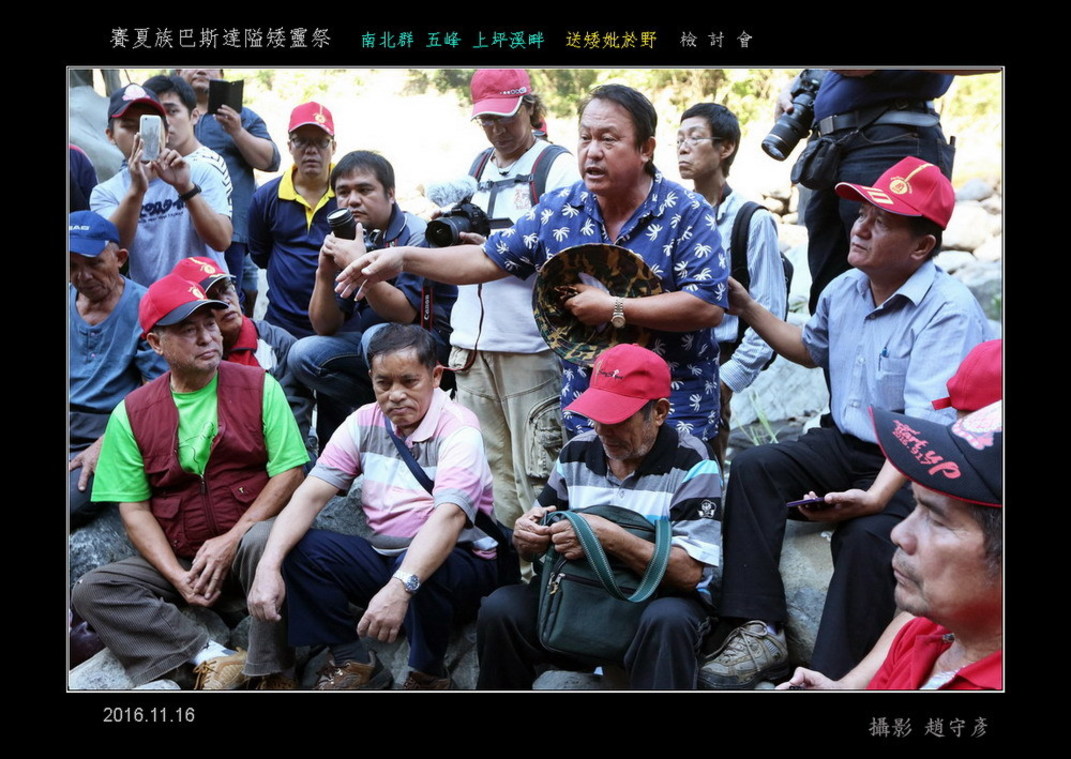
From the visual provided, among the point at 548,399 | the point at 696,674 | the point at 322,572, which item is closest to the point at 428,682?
the point at 322,572

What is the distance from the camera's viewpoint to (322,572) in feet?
12.4

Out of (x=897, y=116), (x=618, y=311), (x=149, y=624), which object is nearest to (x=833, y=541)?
(x=618, y=311)

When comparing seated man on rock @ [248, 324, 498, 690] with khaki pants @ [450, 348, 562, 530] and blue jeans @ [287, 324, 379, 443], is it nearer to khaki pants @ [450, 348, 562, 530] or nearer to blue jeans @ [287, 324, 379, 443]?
khaki pants @ [450, 348, 562, 530]

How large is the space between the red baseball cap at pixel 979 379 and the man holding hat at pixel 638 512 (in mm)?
715

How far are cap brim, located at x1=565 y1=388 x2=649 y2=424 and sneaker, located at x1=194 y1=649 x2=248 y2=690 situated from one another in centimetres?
147

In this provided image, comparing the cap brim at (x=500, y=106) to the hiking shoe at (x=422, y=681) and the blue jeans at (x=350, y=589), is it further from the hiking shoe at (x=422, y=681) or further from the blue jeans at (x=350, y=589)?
the hiking shoe at (x=422, y=681)

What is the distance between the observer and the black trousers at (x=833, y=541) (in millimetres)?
3377

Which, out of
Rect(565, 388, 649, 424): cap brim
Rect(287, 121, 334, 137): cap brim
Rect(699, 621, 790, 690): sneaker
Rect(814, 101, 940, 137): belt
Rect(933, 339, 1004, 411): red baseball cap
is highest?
Rect(287, 121, 334, 137): cap brim

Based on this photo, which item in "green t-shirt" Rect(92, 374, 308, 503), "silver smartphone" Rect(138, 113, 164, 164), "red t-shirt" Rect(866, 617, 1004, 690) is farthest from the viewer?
"silver smartphone" Rect(138, 113, 164, 164)

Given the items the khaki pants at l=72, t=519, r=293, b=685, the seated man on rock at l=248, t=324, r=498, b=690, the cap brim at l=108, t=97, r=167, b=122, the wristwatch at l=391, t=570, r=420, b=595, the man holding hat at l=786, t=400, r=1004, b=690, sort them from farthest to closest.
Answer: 1. the cap brim at l=108, t=97, r=167, b=122
2. the khaki pants at l=72, t=519, r=293, b=685
3. the seated man on rock at l=248, t=324, r=498, b=690
4. the wristwatch at l=391, t=570, r=420, b=595
5. the man holding hat at l=786, t=400, r=1004, b=690

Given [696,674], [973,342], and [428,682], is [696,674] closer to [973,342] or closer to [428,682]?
[428,682]

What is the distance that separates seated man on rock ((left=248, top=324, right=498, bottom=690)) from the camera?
12.2ft

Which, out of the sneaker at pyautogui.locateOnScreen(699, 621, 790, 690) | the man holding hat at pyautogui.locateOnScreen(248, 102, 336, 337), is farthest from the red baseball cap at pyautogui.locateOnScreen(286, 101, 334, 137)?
the sneaker at pyautogui.locateOnScreen(699, 621, 790, 690)

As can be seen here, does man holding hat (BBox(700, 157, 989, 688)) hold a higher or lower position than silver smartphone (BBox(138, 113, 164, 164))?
lower
